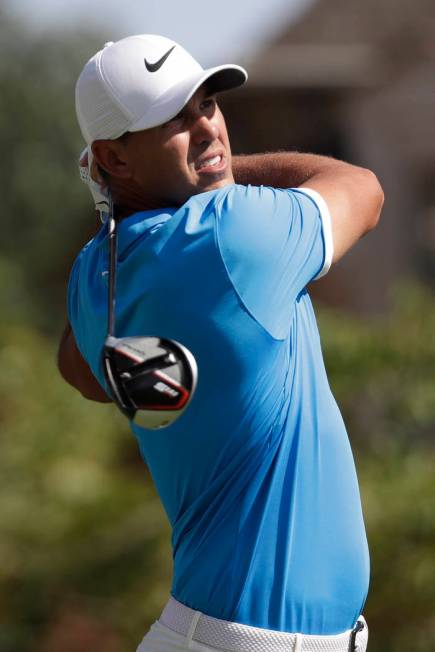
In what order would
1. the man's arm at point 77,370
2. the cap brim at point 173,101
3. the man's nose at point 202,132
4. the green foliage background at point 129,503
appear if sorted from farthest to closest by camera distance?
the green foliage background at point 129,503, the man's arm at point 77,370, the man's nose at point 202,132, the cap brim at point 173,101

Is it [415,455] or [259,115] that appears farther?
[259,115]

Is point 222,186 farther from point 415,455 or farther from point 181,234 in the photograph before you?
point 415,455

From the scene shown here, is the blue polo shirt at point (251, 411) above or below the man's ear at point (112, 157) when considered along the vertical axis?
below

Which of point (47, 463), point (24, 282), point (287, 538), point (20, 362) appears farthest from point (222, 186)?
point (24, 282)

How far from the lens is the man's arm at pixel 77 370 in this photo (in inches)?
153

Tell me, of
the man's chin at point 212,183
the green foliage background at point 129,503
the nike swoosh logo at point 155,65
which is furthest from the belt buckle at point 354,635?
the green foliage background at point 129,503

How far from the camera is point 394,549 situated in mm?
8578

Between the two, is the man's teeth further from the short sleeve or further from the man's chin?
the short sleeve

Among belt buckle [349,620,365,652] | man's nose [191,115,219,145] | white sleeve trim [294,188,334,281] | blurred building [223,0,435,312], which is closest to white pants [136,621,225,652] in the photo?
belt buckle [349,620,365,652]

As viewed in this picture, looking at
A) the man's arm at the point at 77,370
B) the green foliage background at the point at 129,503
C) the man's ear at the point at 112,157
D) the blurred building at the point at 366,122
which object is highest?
the man's ear at the point at 112,157

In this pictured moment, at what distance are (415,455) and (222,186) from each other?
665cm

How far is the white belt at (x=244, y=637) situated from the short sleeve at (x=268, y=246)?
72 centimetres

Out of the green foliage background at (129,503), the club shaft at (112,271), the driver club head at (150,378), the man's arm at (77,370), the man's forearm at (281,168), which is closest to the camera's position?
the driver club head at (150,378)

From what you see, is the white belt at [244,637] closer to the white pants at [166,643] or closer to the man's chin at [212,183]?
the white pants at [166,643]
